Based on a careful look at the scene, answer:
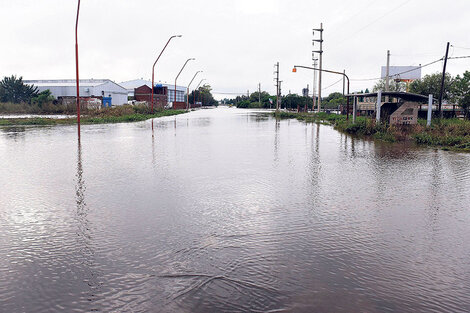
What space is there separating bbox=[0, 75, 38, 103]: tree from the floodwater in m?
86.0

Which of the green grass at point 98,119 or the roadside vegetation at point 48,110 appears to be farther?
the roadside vegetation at point 48,110

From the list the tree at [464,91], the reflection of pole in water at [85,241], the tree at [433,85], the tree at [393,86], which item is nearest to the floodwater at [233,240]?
the reflection of pole in water at [85,241]

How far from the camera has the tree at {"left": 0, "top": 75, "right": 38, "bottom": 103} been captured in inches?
3460

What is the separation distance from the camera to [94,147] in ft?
56.4

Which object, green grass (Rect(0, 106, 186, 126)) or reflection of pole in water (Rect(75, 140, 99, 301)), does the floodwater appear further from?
green grass (Rect(0, 106, 186, 126))

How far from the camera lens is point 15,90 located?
3474 inches

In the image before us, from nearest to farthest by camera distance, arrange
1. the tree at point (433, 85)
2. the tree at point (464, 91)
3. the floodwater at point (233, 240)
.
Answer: the floodwater at point (233, 240)
the tree at point (464, 91)
the tree at point (433, 85)

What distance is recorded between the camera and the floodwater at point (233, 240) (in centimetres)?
423

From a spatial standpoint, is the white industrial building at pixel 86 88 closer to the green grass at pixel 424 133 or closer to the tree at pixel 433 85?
the tree at pixel 433 85

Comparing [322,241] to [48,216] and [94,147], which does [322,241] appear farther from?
[94,147]

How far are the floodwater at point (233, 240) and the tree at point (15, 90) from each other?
86.0m

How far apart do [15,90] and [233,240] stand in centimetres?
9532

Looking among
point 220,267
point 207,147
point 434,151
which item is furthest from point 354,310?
point 434,151

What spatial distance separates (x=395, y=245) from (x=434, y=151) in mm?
13177
